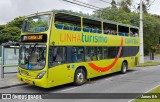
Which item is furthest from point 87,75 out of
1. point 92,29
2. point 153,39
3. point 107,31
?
point 153,39

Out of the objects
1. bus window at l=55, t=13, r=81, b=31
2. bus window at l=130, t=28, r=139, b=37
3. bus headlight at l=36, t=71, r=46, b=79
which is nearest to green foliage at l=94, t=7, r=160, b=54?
bus window at l=130, t=28, r=139, b=37

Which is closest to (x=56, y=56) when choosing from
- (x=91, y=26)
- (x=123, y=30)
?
(x=91, y=26)

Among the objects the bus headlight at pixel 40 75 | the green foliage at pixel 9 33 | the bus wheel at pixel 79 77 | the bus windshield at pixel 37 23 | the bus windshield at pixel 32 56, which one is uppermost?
the green foliage at pixel 9 33

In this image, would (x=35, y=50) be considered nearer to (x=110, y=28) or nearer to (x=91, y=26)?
(x=91, y=26)

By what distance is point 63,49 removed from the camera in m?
12.3

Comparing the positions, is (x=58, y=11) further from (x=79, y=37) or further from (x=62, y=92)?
Result: (x=62, y=92)

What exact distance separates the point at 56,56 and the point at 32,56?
114 cm

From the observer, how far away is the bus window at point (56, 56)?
11430mm

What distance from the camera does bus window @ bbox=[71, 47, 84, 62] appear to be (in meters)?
13.1

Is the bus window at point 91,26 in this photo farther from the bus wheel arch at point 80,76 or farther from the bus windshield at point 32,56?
the bus windshield at point 32,56

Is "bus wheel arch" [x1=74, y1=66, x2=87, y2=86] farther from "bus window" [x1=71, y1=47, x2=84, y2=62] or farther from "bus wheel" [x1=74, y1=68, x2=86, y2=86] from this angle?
"bus window" [x1=71, y1=47, x2=84, y2=62]

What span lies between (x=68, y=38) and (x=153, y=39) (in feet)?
129

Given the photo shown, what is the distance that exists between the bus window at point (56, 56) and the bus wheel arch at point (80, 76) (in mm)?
1380

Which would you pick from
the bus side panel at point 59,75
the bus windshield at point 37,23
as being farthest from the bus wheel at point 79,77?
the bus windshield at point 37,23
